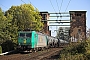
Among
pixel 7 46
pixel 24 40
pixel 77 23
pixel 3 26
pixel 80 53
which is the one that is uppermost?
pixel 77 23

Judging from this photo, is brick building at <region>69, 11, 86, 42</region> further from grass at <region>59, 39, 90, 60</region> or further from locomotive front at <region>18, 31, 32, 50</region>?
grass at <region>59, 39, 90, 60</region>

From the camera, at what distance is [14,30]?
141ft

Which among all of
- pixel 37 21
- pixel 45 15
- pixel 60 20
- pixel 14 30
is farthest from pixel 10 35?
pixel 45 15

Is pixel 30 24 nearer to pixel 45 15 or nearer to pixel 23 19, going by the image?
pixel 23 19

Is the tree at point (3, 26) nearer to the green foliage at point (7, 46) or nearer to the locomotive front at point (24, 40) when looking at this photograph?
the green foliage at point (7, 46)

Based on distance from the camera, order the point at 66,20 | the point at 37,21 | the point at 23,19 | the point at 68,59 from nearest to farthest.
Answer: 1. the point at 68,59
2. the point at 23,19
3. the point at 37,21
4. the point at 66,20

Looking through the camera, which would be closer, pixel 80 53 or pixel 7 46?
pixel 80 53

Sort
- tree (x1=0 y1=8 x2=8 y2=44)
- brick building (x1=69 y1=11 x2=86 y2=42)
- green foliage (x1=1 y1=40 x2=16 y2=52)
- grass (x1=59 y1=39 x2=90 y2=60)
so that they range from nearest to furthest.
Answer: grass (x1=59 y1=39 x2=90 y2=60) < tree (x1=0 y1=8 x2=8 y2=44) < green foliage (x1=1 y1=40 x2=16 y2=52) < brick building (x1=69 y1=11 x2=86 y2=42)

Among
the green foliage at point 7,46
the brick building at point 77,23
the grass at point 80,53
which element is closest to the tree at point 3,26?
the green foliage at point 7,46

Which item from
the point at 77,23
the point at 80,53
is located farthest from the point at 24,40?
the point at 77,23

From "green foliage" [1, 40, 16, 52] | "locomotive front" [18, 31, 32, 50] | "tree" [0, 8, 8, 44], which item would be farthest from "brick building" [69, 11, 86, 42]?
"locomotive front" [18, 31, 32, 50]

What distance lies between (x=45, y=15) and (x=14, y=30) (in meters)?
32.3

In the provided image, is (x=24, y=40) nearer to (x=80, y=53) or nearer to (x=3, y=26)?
(x=3, y=26)

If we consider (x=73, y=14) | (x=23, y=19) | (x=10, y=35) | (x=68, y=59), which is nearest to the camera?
(x=68, y=59)
